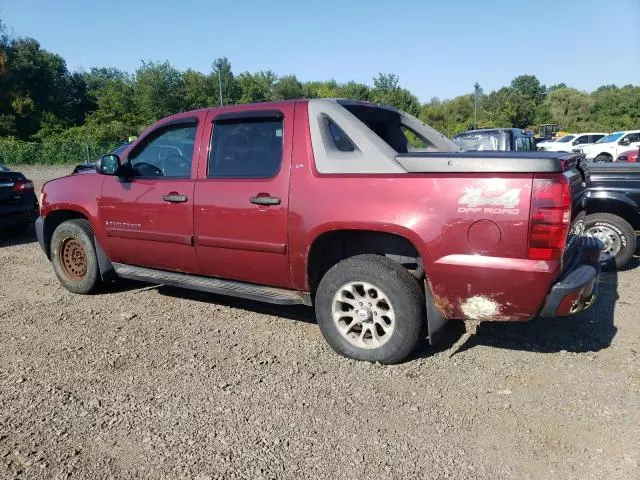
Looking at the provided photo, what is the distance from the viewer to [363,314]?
3680 mm

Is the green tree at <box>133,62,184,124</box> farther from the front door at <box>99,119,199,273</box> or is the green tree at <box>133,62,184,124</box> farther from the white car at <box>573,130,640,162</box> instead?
the front door at <box>99,119,199,273</box>

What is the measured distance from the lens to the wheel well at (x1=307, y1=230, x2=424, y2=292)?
12.1 ft

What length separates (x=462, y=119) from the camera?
62844mm

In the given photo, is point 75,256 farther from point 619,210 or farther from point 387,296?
point 619,210

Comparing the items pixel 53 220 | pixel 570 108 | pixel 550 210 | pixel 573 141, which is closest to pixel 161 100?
pixel 573 141

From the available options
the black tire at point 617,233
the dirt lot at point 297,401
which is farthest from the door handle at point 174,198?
the black tire at point 617,233

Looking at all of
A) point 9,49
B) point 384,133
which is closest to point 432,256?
point 384,133

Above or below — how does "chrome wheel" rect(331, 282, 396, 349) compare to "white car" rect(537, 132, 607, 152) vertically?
below

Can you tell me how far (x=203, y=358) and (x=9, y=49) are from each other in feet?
185

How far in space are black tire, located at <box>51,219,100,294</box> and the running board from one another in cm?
37

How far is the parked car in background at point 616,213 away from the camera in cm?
604

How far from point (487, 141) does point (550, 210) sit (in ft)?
26.6

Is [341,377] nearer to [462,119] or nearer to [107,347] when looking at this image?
[107,347]

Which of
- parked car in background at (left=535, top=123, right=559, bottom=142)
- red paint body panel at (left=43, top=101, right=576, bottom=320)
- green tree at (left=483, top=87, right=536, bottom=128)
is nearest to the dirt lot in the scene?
red paint body panel at (left=43, top=101, right=576, bottom=320)
